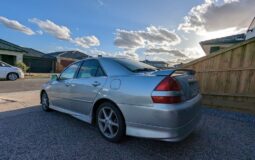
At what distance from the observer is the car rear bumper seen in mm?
2268

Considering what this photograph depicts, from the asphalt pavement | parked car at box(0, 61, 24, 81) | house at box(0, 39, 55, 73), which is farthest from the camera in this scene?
house at box(0, 39, 55, 73)

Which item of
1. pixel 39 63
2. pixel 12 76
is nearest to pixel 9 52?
pixel 39 63

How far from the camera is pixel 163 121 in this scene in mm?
2285

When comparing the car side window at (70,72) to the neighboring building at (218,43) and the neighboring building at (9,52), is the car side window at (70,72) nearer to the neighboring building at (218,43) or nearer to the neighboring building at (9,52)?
the neighboring building at (218,43)

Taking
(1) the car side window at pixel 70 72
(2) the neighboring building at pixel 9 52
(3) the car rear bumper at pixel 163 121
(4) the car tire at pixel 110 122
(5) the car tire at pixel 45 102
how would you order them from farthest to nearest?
(2) the neighboring building at pixel 9 52 < (5) the car tire at pixel 45 102 < (1) the car side window at pixel 70 72 < (4) the car tire at pixel 110 122 < (3) the car rear bumper at pixel 163 121

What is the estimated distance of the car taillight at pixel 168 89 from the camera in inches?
90.5

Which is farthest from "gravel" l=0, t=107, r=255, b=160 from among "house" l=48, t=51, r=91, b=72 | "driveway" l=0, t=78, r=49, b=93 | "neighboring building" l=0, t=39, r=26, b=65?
"house" l=48, t=51, r=91, b=72

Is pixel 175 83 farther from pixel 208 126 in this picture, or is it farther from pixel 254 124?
pixel 254 124

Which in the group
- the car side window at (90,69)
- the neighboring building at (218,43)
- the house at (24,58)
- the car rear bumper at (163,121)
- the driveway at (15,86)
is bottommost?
the driveway at (15,86)

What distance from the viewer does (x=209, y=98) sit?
5.75 meters

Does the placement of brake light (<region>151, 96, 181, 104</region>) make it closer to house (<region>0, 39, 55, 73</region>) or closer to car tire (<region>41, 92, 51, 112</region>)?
car tire (<region>41, 92, 51, 112</region>)

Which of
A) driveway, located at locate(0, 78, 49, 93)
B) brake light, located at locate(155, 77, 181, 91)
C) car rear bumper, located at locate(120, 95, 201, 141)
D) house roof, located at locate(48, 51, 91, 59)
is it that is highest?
house roof, located at locate(48, 51, 91, 59)

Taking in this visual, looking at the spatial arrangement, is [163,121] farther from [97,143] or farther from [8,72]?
[8,72]

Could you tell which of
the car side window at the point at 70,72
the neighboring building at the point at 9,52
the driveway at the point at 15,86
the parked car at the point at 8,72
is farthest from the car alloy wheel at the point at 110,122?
the neighboring building at the point at 9,52
